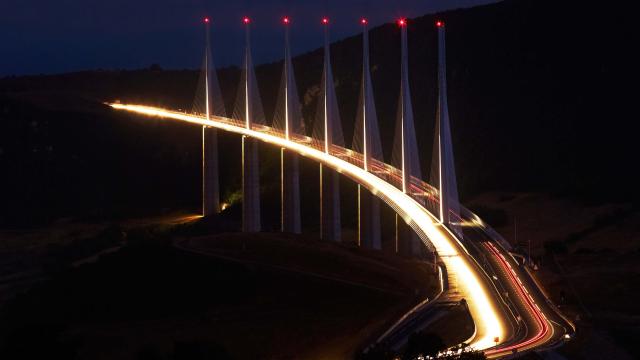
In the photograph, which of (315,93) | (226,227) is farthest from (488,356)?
(315,93)

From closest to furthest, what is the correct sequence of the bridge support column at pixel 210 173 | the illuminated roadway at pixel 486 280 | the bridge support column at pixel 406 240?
the illuminated roadway at pixel 486 280, the bridge support column at pixel 406 240, the bridge support column at pixel 210 173

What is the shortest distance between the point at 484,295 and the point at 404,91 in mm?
19732

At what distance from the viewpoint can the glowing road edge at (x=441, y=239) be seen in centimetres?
3258

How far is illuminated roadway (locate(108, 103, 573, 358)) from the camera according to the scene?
3122cm

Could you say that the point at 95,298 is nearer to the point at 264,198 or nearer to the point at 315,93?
the point at 264,198

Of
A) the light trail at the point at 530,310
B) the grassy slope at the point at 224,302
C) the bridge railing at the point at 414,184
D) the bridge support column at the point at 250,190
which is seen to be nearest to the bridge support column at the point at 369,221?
the bridge railing at the point at 414,184

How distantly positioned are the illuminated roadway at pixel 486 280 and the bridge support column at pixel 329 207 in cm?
603

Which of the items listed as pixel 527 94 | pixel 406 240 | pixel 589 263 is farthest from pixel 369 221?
pixel 527 94

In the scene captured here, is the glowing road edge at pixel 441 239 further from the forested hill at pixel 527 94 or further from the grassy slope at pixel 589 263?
the forested hill at pixel 527 94

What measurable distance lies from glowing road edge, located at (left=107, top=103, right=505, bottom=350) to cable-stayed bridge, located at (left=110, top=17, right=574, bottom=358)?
4 cm

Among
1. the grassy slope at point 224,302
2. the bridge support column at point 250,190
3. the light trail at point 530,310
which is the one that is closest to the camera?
the light trail at point 530,310

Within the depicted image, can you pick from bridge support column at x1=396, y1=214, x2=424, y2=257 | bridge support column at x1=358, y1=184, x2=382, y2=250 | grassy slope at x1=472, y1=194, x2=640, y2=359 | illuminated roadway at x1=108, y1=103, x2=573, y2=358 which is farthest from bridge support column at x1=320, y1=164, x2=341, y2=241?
grassy slope at x1=472, y1=194, x2=640, y2=359

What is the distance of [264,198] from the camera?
9756 centimetres

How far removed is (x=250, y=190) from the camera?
263 feet
